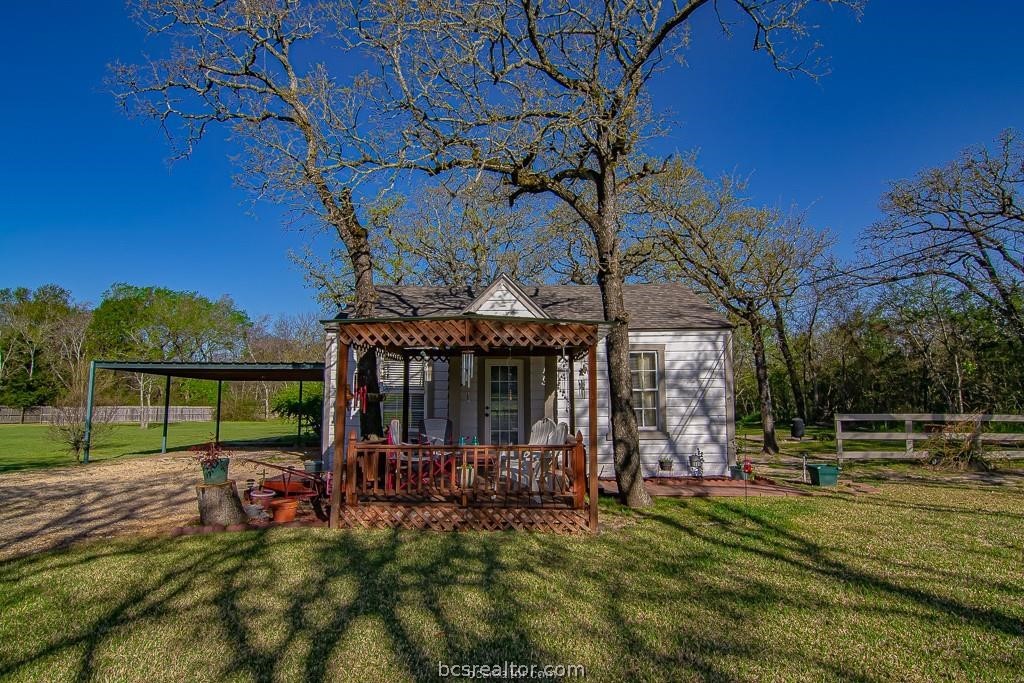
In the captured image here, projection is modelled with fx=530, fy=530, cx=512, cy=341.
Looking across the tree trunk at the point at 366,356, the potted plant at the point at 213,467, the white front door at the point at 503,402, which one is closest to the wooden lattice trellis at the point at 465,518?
the potted plant at the point at 213,467

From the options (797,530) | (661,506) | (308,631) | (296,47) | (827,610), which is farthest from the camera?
(296,47)

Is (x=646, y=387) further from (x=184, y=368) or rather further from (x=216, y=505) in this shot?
(x=184, y=368)

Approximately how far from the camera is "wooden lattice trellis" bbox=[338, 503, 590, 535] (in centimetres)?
694

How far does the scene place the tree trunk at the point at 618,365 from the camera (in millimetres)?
8375

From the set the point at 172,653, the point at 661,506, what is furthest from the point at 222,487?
the point at 661,506

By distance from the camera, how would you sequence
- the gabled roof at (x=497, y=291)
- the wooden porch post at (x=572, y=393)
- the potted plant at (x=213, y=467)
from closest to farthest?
the potted plant at (x=213, y=467) → the wooden porch post at (x=572, y=393) → the gabled roof at (x=497, y=291)

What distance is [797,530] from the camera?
680 cm

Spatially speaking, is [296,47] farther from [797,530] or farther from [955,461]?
[955,461]

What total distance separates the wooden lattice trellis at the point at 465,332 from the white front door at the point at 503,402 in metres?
3.70

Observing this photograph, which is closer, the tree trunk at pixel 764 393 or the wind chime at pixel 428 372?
the wind chime at pixel 428 372

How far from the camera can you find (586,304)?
43.0 ft

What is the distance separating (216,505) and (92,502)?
3414 mm

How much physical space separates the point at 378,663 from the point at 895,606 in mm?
4152

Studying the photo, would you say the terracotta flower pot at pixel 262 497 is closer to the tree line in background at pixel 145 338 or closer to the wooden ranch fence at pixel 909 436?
the wooden ranch fence at pixel 909 436
